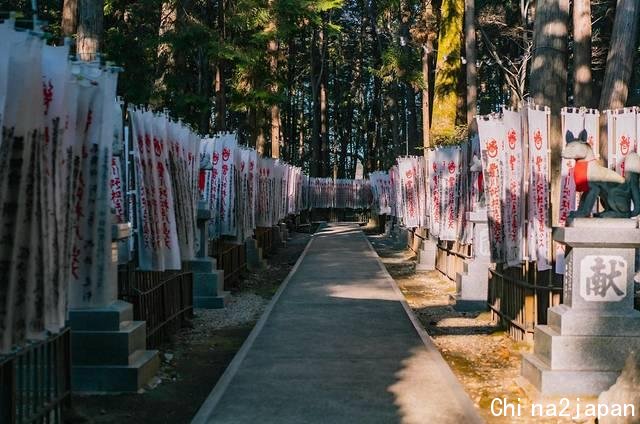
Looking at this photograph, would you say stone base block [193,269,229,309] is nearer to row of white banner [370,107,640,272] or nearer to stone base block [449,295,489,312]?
stone base block [449,295,489,312]

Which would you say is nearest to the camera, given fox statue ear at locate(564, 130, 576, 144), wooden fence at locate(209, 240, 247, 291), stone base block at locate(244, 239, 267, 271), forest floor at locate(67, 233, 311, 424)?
forest floor at locate(67, 233, 311, 424)

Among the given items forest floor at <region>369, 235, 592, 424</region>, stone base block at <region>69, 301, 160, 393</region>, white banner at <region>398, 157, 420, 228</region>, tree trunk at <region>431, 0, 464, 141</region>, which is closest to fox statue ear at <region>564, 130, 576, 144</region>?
forest floor at <region>369, 235, 592, 424</region>

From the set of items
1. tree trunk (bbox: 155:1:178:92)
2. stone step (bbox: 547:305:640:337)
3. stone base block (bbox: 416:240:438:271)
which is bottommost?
stone base block (bbox: 416:240:438:271)

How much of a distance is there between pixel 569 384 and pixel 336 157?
58.3 m

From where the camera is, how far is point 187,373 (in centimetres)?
891

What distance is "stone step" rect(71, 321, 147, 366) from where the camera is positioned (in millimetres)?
7484

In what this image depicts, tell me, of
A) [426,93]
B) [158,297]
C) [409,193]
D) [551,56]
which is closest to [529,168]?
[551,56]

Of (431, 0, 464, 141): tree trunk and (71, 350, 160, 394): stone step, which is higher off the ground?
(431, 0, 464, 141): tree trunk

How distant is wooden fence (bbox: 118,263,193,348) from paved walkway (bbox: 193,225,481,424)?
1294 millimetres

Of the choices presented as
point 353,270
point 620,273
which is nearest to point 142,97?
point 353,270

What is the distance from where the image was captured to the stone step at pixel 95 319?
7473 millimetres

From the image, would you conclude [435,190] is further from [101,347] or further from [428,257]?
[101,347]

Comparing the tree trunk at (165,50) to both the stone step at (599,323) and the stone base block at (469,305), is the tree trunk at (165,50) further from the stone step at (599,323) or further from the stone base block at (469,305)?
the stone step at (599,323)

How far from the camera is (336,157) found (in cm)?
6519
